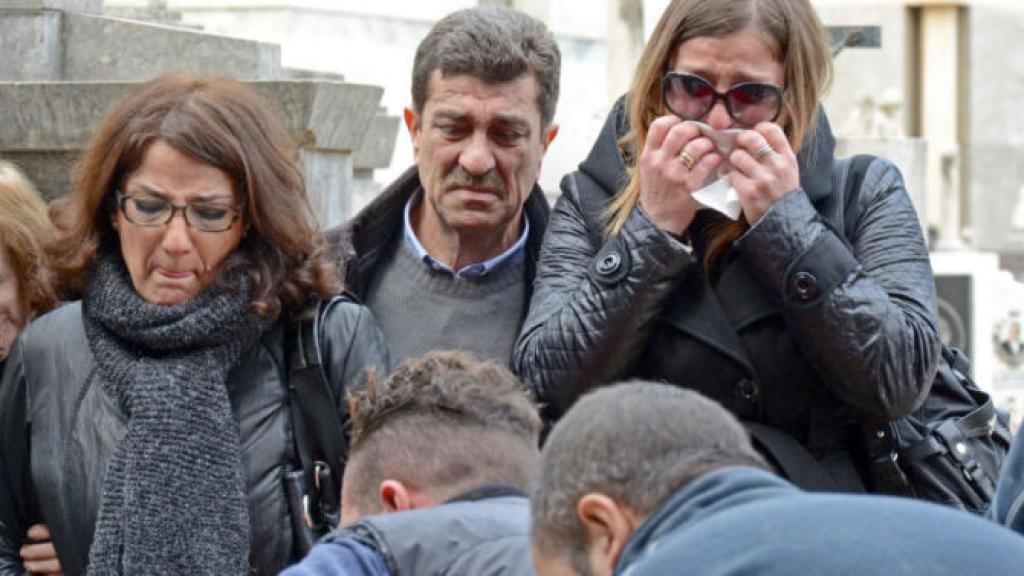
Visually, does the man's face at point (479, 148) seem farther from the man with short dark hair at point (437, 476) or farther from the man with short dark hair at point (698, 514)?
the man with short dark hair at point (698, 514)

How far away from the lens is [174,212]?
4.08 m

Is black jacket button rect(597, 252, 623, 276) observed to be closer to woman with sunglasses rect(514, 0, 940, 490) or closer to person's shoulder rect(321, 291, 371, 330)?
woman with sunglasses rect(514, 0, 940, 490)

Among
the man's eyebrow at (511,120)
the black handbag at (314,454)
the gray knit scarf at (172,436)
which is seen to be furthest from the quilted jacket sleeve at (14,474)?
the man's eyebrow at (511,120)

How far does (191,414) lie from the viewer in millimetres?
3951

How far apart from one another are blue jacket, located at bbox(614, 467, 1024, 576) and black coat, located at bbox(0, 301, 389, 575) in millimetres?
1738

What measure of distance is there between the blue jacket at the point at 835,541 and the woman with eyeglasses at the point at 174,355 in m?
1.74

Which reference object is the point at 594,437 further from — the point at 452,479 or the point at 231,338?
the point at 231,338

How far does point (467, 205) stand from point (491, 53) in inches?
12.6

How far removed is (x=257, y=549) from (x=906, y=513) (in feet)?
6.44

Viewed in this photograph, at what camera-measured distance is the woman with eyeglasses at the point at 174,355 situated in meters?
3.91

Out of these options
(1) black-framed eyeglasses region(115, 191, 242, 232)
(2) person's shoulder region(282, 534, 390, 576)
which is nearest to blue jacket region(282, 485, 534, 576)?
(2) person's shoulder region(282, 534, 390, 576)

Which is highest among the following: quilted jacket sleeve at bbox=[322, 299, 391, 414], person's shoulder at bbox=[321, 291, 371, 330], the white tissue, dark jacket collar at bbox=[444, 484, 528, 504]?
the white tissue

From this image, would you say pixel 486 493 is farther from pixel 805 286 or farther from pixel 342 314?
pixel 342 314

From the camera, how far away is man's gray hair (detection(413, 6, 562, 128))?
431 cm
